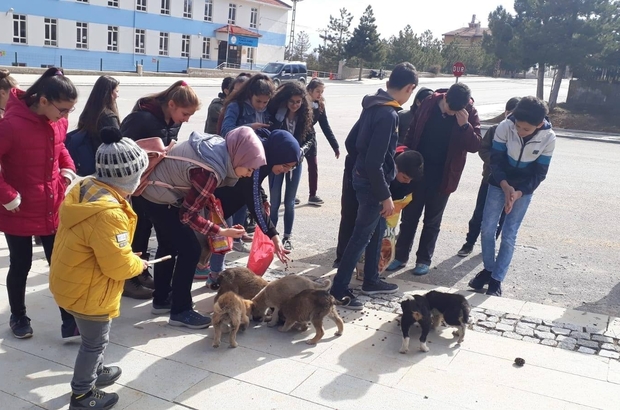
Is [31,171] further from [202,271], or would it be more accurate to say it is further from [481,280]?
[481,280]

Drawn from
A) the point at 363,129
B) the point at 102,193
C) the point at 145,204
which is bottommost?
the point at 145,204

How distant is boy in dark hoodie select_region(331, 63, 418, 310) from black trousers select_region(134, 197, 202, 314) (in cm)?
137

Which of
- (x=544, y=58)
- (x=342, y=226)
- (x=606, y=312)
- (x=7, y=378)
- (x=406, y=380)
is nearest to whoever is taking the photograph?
(x=7, y=378)

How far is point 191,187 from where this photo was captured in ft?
13.5

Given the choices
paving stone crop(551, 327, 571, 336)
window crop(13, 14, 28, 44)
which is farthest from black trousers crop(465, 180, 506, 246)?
window crop(13, 14, 28, 44)

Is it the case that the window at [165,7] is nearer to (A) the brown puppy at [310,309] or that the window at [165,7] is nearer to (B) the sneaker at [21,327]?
(B) the sneaker at [21,327]

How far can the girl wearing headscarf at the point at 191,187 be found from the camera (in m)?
4.05

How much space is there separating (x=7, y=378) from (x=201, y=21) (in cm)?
4963

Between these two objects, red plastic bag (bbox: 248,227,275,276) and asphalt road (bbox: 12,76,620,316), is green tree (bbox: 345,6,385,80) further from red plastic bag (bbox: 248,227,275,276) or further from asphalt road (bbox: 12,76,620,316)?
red plastic bag (bbox: 248,227,275,276)

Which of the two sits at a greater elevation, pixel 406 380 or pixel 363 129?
pixel 363 129

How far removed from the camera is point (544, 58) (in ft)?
84.1

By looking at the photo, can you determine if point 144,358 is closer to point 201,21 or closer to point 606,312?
point 606,312

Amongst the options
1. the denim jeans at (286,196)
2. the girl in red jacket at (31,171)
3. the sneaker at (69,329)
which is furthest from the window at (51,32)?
the sneaker at (69,329)

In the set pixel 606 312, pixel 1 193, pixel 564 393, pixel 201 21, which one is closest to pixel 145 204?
pixel 1 193
